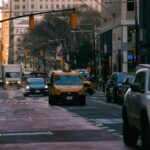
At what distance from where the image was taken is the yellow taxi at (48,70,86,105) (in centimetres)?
3969

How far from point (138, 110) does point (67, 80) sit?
1007 inches

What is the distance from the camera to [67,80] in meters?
40.7

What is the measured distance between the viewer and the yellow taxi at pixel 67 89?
39688 millimetres

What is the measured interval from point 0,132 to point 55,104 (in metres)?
19.2

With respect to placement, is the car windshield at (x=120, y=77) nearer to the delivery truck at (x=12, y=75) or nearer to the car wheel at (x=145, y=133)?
the car wheel at (x=145, y=133)

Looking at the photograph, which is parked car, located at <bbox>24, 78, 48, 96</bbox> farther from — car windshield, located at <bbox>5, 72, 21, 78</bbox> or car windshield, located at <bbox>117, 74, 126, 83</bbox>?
car windshield, located at <bbox>5, 72, 21, 78</bbox>

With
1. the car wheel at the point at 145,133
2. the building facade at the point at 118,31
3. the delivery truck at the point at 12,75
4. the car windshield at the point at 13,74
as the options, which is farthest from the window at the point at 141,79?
the car windshield at the point at 13,74

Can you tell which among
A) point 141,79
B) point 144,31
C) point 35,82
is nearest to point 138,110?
point 141,79

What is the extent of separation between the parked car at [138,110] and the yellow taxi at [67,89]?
884 inches

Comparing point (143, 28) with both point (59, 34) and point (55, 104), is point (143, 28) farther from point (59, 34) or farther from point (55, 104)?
point (59, 34)

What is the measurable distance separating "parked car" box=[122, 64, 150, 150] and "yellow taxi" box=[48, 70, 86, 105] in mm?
22453

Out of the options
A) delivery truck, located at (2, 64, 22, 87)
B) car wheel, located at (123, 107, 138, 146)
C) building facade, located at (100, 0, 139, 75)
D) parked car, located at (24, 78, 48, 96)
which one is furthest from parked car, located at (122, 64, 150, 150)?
delivery truck, located at (2, 64, 22, 87)

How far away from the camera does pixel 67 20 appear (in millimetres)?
121000

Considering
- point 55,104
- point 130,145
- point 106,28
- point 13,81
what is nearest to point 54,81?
point 55,104
